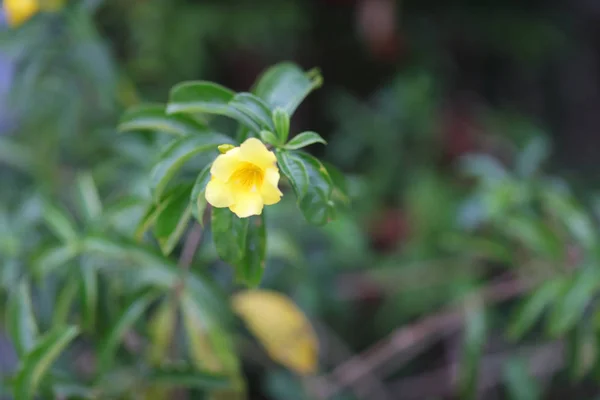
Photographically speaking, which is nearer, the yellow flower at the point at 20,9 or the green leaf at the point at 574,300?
the green leaf at the point at 574,300

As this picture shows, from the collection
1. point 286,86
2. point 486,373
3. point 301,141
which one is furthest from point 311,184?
point 486,373

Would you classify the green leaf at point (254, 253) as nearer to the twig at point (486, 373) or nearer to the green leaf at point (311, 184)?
the green leaf at point (311, 184)

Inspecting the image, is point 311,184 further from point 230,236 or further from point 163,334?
point 163,334

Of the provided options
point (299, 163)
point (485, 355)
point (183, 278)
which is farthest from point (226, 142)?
point (485, 355)

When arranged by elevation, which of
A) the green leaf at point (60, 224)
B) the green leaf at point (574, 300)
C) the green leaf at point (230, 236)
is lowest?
the green leaf at point (60, 224)

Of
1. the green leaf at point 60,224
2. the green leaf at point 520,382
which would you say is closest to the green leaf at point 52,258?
the green leaf at point 60,224

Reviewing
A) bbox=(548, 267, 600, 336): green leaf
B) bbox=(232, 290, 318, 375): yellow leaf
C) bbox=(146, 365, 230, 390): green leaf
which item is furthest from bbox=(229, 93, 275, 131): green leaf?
bbox=(548, 267, 600, 336): green leaf
